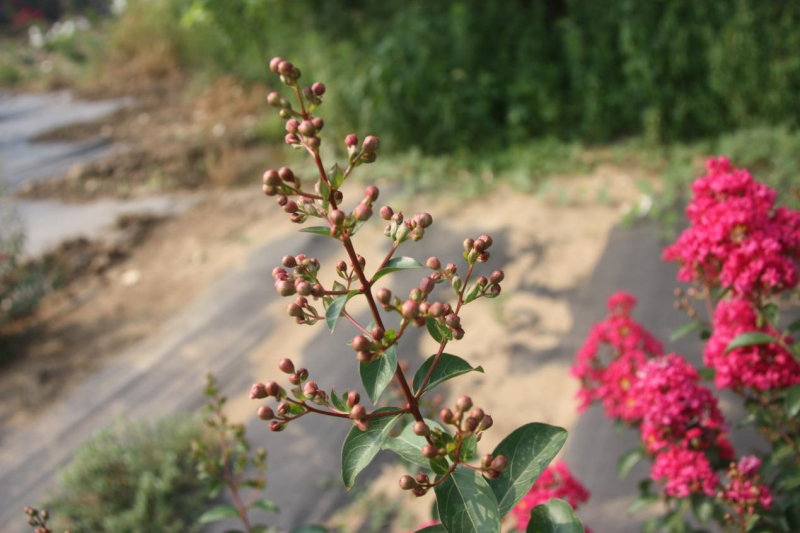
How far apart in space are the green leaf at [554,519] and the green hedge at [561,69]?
184 inches

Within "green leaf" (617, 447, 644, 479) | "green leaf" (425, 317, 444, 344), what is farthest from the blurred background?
"green leaf" (425, 317, 444, 344)

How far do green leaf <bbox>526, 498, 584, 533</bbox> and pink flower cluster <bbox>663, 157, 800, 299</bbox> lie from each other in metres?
0.73

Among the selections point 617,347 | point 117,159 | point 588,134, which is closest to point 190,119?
point 117,159

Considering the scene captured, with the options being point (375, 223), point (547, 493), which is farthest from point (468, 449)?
point (375, 223)

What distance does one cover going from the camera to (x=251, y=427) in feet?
10.5

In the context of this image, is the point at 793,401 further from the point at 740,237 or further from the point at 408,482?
the point at 408,482

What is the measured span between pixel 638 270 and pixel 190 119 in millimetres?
6697

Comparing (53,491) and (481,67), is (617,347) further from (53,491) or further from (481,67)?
(481,67)

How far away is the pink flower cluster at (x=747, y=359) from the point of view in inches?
55.6

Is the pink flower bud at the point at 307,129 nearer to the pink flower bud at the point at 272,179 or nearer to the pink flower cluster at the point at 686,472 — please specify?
the pink flower bud at the point at 272,179

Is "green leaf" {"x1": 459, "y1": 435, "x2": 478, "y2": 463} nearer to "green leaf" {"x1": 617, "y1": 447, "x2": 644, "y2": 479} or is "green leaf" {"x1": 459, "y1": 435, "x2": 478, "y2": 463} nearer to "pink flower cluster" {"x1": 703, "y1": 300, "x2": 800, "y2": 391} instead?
"pink flower cluster" {"x1": 703, "y1": 300, "x2": 800, "y2": 391}

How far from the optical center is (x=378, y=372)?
88 cm

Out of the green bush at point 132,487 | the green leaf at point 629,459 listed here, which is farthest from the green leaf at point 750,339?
the green bush at point 132,487

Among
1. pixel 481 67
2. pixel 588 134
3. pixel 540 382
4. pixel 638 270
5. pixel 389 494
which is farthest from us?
pixel 481 67
